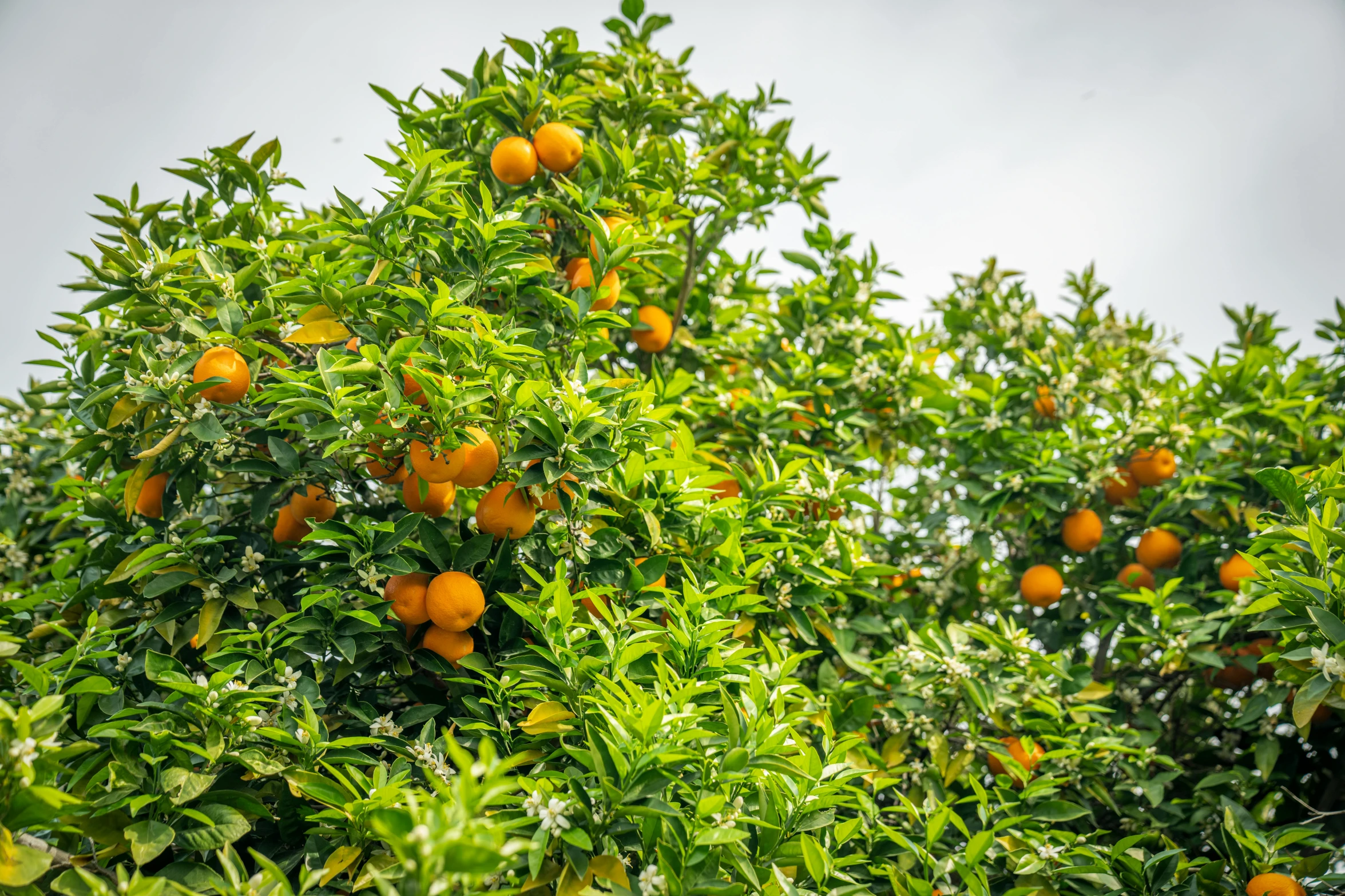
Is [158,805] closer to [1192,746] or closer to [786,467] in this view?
[786,467]

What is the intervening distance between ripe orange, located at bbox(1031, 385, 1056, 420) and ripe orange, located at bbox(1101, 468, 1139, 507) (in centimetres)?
48

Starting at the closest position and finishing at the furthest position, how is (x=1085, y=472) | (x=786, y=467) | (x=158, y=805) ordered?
(x=158, y=805) < (x=786, y=467) < (x=1085, y=472)

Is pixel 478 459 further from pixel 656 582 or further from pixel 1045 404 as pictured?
pixel 1045 404

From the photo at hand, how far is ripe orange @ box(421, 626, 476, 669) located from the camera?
2.16 meters

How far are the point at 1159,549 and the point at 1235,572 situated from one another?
1.25 ft

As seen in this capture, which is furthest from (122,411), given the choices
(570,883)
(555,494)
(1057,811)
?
(1057,811)

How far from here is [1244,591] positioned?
2.85 m

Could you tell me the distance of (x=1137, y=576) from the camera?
11.8ft

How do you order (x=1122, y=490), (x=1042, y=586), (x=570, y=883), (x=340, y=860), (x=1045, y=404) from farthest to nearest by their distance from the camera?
1. (x=1045, y=404)
2. (x=1122, y=490)
3. (x=1042, y=586)
4. (x=340, y=860)
5. (x=570, y=883)

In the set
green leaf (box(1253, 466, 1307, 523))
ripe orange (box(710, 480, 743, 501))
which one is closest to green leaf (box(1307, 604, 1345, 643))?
green leaf (box(1253, 466, 1307, 523))

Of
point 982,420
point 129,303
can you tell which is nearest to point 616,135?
point 129,303

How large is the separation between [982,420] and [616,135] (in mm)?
1960

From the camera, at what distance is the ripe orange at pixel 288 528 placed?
2.52m

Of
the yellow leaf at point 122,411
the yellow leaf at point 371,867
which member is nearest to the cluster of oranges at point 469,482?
the yellow leaf at point 122,411
